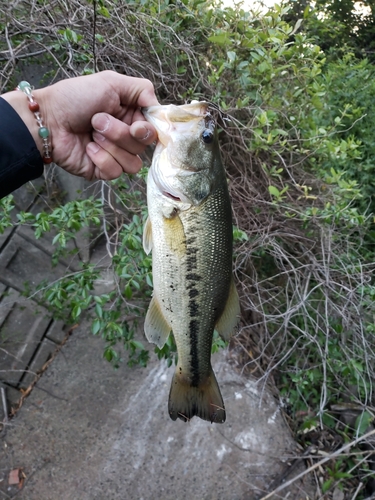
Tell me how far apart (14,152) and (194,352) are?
3.63 ft

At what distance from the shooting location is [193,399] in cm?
173

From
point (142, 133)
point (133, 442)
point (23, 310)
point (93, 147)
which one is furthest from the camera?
point (23, 310)

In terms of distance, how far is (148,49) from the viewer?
8.74 ft

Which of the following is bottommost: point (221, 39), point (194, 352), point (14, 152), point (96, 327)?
point (96, 327)

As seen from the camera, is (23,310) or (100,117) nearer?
(100,117)

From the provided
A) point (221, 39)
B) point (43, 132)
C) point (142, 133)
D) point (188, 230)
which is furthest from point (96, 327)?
point (221, 39)

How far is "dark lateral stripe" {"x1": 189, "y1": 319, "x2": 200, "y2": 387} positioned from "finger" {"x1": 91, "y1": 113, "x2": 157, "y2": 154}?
2.54 feet

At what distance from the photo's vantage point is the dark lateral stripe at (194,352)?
1.63 meters

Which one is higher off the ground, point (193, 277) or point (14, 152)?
point (14, 152)

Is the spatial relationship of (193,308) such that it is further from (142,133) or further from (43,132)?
(43,132)

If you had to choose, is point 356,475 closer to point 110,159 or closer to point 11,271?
point 110,159

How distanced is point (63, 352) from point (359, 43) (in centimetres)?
864

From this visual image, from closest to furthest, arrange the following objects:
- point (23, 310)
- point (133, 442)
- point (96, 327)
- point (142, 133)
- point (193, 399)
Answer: point (142, 133), point (193, 399), point (96, 327), point (133, 442), point (23, 310)

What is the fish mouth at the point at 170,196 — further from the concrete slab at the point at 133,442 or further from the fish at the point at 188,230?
the concrete slab at the point at 133,442
